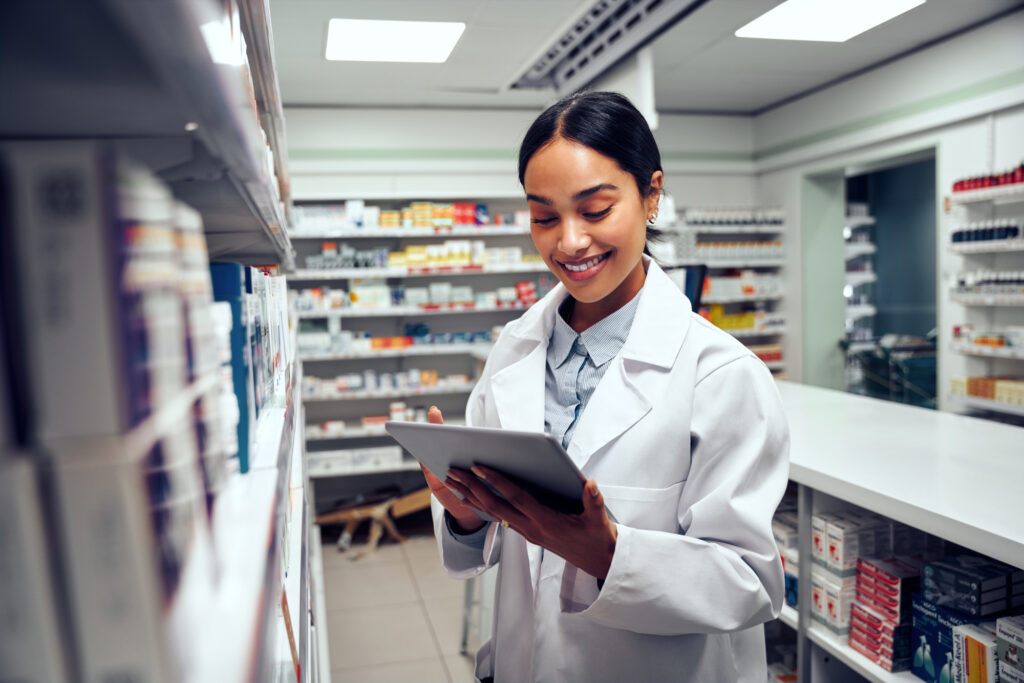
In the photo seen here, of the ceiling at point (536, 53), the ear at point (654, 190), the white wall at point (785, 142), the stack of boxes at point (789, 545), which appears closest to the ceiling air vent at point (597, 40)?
the ceiling at point (536, 53)

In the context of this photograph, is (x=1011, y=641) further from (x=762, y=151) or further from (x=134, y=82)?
(x=762, y=151)

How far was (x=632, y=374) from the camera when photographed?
4.58ft

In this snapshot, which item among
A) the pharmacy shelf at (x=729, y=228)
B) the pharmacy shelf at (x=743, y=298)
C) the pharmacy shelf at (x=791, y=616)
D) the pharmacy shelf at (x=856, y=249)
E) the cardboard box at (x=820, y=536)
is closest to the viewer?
the cardboard box at (x=820, y=536)

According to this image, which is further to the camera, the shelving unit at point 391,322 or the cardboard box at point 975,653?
the shelving unit at point 391,322

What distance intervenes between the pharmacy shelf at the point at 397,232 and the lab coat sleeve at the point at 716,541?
501cm

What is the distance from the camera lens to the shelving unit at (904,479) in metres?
1.66

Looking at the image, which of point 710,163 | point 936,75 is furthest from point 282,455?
point 710,163

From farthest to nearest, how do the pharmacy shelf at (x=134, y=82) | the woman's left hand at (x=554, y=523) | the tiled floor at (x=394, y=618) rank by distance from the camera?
the tiled floor at (x=394, y=618) < the woman's left hand at (x=554, y=523) < the pharmacy shelf at (x=134, y=82)

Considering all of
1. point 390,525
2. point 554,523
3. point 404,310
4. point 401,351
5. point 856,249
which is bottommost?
point 390,525

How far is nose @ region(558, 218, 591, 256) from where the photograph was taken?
4.44 feet

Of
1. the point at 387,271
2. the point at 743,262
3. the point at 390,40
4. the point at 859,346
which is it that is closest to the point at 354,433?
the point at 387,271

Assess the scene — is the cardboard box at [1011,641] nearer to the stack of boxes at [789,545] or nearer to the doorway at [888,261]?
the stack of boxes at [789,545]

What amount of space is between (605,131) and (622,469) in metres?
0.63

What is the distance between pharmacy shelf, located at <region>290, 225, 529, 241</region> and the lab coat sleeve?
501 centimetres
